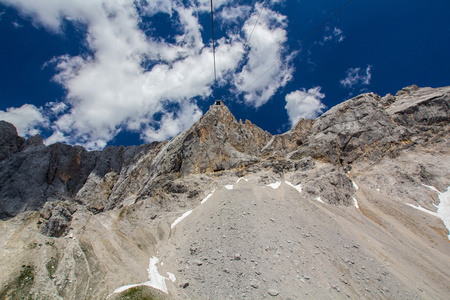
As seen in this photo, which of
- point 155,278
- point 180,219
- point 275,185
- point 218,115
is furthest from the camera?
point 218,115

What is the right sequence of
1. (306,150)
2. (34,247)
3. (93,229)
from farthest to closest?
(306,150) < (93,229) < (34,247)

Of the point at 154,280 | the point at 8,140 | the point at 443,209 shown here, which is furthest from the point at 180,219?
the point at 8,140

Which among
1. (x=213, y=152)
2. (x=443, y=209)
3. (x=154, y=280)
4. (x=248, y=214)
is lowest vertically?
(x=154, y=280)

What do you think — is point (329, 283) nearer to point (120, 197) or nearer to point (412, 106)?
point (120, 197)

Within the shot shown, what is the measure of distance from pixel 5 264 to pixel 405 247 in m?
42.0

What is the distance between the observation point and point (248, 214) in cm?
3184

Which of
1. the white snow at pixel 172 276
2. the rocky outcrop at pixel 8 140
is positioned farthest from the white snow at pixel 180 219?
the rocky outcrop at pixel 8 140

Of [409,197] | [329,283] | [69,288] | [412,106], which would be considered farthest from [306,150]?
[69,288]

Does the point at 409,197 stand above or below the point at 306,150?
below

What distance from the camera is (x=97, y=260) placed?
2066 centimetres

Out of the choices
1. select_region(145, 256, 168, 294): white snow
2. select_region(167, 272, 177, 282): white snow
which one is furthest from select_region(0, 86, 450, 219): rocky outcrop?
select_region(167, 272, 177, 282): white snow

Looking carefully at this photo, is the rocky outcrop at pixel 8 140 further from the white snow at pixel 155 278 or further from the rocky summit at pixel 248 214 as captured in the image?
the white snow at pixel 155 278

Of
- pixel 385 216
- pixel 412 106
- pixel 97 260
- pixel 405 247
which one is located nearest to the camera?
pixel 97 260

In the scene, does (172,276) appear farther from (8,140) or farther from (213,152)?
(8,140)
